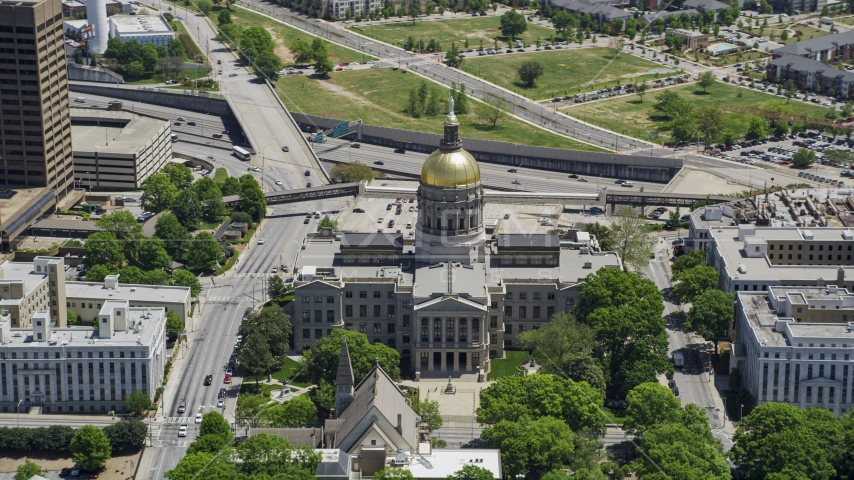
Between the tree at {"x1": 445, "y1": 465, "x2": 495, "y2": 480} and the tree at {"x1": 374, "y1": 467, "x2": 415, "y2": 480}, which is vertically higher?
the tree at {"x1": 374, "y1": 467, "x2": 415, "y2": 480}

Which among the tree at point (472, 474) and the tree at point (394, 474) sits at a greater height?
the tree at point (394, 474)

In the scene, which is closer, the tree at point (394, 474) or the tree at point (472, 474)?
the tree at point (394, 474)

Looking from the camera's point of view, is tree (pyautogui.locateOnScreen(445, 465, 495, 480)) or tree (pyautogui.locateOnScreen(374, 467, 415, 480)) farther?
tree (pyautogui.locateOnScreen(445, 465, 495, 480))

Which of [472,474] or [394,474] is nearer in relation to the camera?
[394,474]

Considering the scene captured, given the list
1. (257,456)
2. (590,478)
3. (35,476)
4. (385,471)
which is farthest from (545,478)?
(35,476)

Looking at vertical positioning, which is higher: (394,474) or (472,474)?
(394,474)
